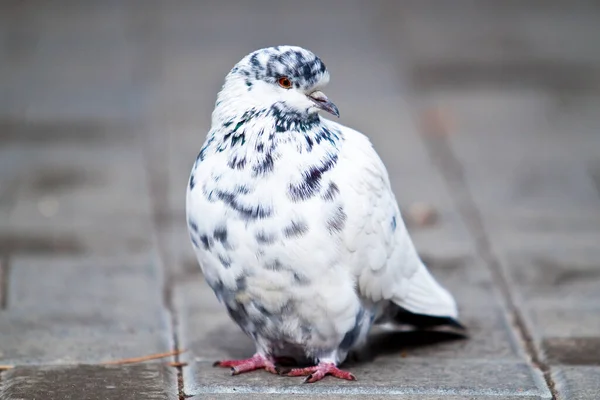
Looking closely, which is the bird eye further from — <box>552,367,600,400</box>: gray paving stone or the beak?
<box>552,367,600,400</box>: gray paving stone

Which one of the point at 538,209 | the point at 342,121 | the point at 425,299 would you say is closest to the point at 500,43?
the point at 342,121

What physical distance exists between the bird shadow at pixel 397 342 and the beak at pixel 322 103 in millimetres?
1181

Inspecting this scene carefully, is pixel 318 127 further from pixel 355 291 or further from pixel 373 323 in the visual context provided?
pixel 373 323

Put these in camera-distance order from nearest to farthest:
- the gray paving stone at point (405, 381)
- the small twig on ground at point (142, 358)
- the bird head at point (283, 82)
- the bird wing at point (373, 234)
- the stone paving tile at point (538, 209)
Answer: the bird head at point (283, 82)
the bird wing at point (373, 234)
the gray paving stone at point (405, 381)
the small twig on ground at point (142, 358)
the stone paving tile at point (538, 209)

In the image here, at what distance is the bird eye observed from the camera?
3.83 meters

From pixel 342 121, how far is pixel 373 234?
3527mm

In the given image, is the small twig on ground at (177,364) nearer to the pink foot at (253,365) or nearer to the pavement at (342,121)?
the pavement at (342,121)

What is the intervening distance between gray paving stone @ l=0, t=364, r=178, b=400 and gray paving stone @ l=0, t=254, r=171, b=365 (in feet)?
0.46

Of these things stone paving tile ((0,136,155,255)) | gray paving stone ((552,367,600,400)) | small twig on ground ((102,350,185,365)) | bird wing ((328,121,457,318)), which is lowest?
gray paving stone ((552,367,600,400))

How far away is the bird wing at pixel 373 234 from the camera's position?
13.0 feet

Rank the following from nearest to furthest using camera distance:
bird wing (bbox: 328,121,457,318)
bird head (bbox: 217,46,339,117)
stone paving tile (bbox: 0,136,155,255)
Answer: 1. bird head (bbox: 217,46,339,117)
2. bird wing (bbox: 328,121,457,318)
3. stone paving tile (bbox: 0,136,155,255)

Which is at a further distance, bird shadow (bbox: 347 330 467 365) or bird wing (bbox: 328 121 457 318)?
bird shadow (bbox: 347 330 467 365)

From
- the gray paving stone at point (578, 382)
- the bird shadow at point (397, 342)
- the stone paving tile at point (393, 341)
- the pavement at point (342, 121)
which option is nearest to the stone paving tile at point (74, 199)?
the pavement at point (342, 121)

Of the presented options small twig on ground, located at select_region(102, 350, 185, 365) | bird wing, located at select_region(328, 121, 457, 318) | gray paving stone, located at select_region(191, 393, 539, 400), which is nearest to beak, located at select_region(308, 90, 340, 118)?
bird wing, located at select_region(328, 121, 457, 318)
